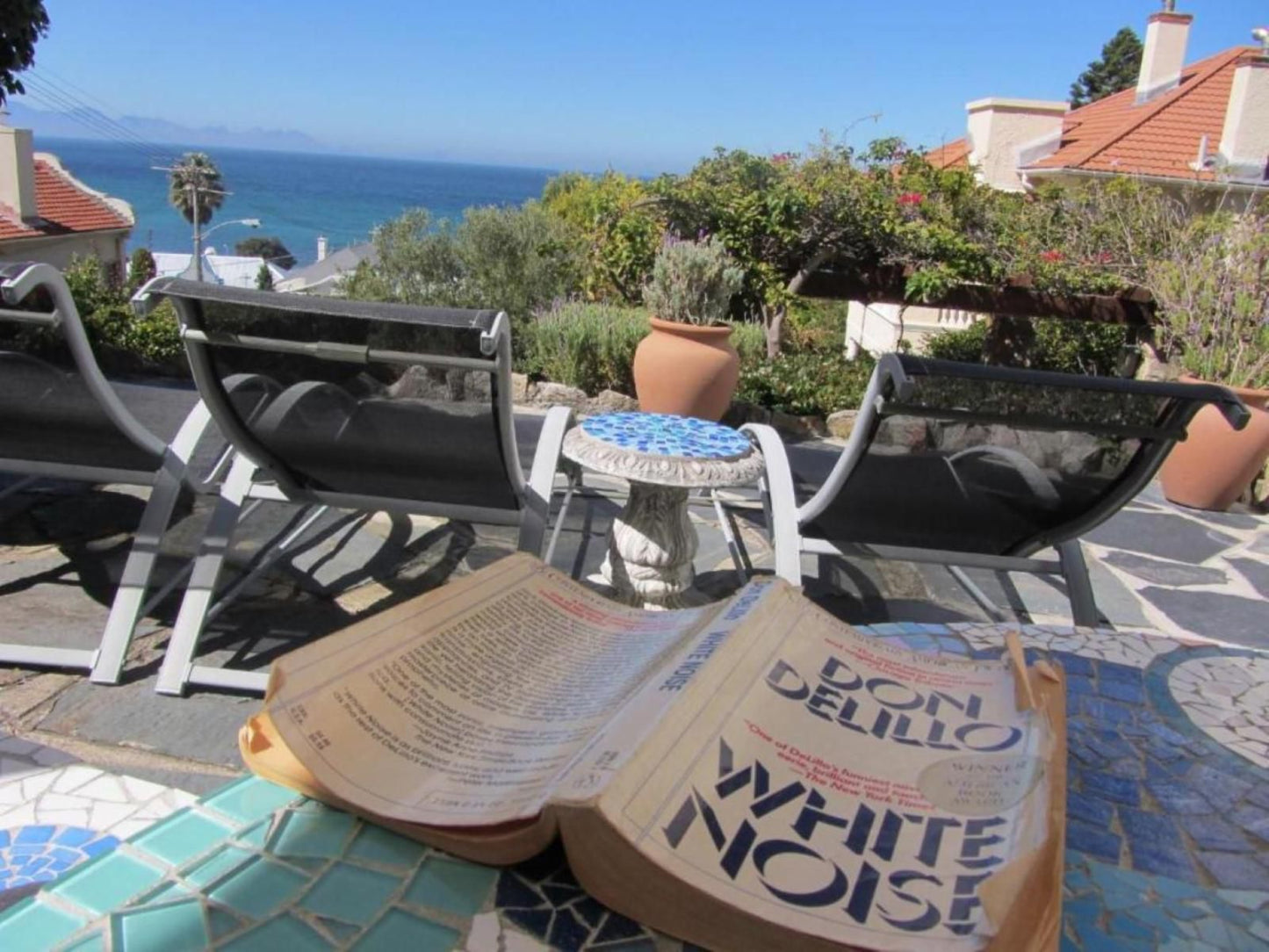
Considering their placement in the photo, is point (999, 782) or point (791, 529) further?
point (791, 529)

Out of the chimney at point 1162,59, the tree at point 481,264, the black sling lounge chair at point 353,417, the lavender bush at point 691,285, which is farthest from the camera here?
the chimney at point 1162,59

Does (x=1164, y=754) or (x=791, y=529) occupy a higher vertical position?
(x=1164, y=754)

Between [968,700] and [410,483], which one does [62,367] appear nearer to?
[410,483]

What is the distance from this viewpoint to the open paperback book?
0.58 metres

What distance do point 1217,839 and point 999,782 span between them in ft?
0.89

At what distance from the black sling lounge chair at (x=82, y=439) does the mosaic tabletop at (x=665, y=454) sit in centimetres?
89

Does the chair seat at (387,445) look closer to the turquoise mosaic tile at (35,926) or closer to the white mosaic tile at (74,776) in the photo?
the white mosaic tile at (74,776)

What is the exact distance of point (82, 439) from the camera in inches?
97.2

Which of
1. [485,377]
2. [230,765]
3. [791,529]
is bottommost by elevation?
[230,765]

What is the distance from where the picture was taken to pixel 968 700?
0.87m

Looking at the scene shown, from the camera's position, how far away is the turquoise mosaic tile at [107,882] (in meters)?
0.62

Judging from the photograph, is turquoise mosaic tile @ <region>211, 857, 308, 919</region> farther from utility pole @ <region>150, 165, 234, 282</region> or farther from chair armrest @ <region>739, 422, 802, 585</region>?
utility pole @ <region>150, 165, 234, 282</region>

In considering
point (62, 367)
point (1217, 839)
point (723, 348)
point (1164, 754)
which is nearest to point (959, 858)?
point (1217, 839)

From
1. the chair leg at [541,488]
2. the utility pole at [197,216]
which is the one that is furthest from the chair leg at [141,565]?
the utility pole at [197,216]
